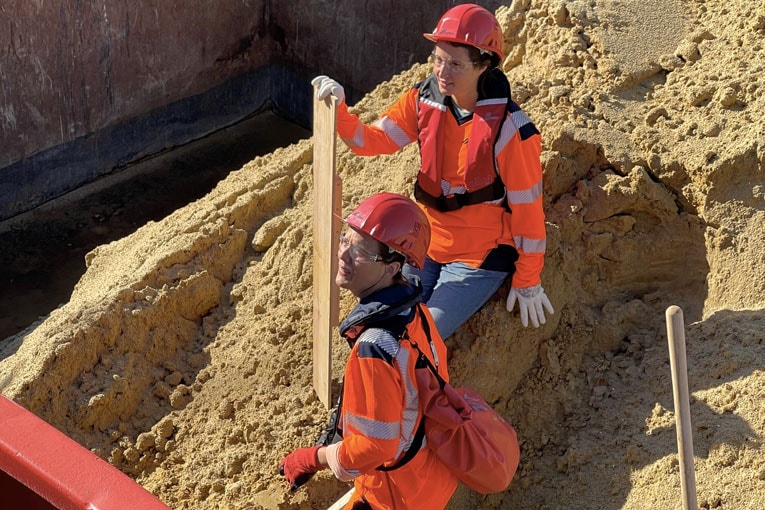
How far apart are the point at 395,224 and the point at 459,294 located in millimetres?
1087

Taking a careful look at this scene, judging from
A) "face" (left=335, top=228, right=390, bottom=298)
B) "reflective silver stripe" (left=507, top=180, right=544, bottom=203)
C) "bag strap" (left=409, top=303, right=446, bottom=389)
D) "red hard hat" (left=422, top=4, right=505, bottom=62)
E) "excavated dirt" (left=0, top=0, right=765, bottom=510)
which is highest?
"red hard hat" (left=422, top=4, right=505, bottom=62)

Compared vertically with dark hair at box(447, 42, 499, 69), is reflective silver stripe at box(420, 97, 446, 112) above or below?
below

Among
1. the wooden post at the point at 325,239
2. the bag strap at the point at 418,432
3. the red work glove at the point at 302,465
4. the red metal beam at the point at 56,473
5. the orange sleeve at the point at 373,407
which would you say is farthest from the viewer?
the wooden post at the point at 325,239

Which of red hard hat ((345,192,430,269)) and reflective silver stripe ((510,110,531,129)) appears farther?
reflective silver stripe ((510,110,531,129))

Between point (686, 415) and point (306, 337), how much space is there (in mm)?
2541

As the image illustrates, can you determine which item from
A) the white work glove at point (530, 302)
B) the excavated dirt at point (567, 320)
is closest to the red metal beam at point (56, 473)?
the excavated dirt at point (567, 320)

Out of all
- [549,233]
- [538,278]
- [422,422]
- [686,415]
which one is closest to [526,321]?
[538,278]

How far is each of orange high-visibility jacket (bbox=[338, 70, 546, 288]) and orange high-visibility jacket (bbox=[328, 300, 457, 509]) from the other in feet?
3.37

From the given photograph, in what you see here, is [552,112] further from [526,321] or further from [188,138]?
[188,138]

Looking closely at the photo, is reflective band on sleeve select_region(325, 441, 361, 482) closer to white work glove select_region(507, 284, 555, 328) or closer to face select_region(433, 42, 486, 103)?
white work glove select_region(507, 284, 555, 328)

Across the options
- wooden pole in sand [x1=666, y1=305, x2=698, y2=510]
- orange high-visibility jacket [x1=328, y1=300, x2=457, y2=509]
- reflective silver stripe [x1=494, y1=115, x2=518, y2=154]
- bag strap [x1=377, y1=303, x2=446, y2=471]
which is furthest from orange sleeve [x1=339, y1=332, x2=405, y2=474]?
reflective silver stripe [x1=494, y1=115, x2=518, y2=154]

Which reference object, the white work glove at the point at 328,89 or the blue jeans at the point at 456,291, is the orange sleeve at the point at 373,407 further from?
the white work glove at the point at 328,89

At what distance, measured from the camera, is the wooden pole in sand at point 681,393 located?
2.80 meters

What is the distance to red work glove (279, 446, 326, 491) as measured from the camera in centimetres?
378
